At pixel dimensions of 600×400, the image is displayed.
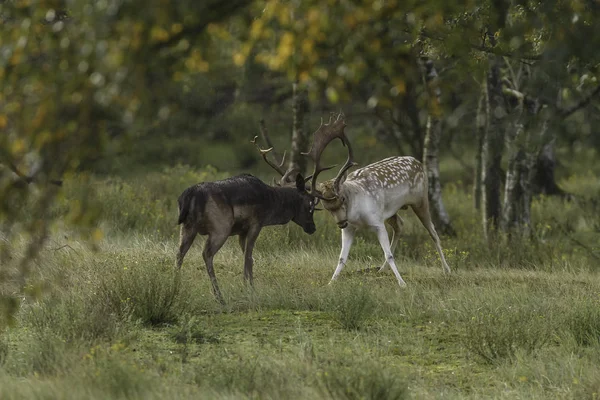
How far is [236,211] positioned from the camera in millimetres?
11781

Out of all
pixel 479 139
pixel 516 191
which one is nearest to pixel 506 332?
pixel 516 191

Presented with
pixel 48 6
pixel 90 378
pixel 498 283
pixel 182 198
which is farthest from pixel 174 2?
pixel 498 283

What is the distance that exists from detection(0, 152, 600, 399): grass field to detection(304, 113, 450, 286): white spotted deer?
1.77ft

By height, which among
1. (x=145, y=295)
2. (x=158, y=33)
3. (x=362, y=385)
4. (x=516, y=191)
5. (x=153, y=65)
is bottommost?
(x=516, y=191)

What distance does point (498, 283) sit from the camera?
12.8 metres

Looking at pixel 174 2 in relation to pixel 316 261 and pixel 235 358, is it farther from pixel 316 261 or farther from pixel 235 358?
pixel 316 261

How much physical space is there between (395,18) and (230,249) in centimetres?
856

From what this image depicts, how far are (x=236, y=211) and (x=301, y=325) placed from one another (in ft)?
5.59

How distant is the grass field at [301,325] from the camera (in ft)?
24.6

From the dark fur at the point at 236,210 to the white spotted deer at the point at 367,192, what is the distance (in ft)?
1.06

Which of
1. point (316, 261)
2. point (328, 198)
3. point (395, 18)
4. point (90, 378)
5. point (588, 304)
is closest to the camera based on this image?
point (395, 18)

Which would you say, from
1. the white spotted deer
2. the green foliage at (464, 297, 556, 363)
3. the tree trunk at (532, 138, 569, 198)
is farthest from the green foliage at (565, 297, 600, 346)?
the tree trunk at (532, 138, 569, 198)

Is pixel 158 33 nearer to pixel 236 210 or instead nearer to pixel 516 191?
pixel 236 210

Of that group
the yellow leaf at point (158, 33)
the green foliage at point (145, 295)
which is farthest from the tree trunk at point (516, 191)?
the yellow leaf at point (158, 33)
